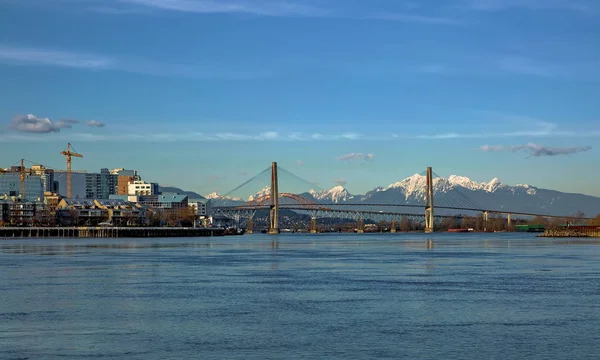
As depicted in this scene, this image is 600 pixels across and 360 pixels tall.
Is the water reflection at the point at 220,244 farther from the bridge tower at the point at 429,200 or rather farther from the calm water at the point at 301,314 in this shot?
the bridge tower at the point at 429,200

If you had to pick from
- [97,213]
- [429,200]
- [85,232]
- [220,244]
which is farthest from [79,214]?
[220,244]

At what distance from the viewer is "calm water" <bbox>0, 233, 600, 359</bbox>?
19875mm

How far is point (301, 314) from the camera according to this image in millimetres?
25812

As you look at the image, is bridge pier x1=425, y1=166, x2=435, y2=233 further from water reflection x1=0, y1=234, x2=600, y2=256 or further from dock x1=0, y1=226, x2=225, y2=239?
water reflection x1=0, y1=234, x2=600, y2=256

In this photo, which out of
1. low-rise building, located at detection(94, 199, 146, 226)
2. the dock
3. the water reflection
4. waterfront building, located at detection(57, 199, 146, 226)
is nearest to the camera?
the water reflection

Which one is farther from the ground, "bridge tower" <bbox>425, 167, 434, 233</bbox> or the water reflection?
"bridge tower" <bbox>425, 167, 434, 233</bbox>

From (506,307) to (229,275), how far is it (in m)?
17.3

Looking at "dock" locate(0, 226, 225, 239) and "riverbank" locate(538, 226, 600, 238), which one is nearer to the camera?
"riverbank" locate(538, 226, 600, 238)

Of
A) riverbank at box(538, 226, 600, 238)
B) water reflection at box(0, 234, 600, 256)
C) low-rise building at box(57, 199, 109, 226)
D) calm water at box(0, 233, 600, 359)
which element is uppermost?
low-rise building at box(57, 199, 109, 226)

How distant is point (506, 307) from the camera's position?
27250mm

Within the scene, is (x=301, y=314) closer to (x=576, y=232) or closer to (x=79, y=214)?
(x=576, y=232)

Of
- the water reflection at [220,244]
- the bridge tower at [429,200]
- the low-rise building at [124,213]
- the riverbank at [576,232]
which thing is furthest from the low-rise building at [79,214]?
the riverbank at [576,232]

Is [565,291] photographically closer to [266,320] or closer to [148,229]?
[266,320]

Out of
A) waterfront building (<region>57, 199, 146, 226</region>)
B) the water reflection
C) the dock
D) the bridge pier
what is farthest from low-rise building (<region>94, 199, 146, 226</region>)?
the water reflection
